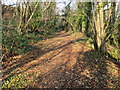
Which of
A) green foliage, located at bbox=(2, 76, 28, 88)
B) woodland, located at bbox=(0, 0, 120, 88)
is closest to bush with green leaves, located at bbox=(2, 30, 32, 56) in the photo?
woodland, located at bbox=(0, 0, 120, 88)

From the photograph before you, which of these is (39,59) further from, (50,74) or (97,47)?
(97,47)

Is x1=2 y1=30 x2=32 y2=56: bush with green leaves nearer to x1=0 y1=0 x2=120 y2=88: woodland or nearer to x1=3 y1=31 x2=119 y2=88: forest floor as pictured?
x1=0 y1=0 x2=120 y2=88: woodland

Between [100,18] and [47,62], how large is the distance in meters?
5.99

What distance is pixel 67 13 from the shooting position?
94.5ft

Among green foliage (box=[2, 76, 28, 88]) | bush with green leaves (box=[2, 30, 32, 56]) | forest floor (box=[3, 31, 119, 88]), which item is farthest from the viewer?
bush with green leaves (box=[2, 30, 32, 56])

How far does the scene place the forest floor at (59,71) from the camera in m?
5.55

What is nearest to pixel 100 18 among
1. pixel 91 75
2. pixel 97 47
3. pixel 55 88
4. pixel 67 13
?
pixel 97 47

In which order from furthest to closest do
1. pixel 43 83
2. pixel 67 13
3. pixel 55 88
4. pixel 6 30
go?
1. pixel 67 13
2. pixel 6 30
3. pixel 43 83
4. pixel 55 88

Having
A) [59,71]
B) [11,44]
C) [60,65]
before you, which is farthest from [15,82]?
[11,44]

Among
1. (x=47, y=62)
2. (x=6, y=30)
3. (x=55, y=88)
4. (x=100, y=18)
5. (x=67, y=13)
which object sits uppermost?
(x=67, y=13)

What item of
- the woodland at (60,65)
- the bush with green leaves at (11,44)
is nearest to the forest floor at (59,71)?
the woodland at (60,65)

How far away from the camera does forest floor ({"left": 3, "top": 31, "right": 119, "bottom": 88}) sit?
18.2 feet

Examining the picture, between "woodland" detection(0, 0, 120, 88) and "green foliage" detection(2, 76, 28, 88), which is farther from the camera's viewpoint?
"woodland" detection(0, 0, 120, 88)

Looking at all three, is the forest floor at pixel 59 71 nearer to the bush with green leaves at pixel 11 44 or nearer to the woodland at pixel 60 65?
the woodland at pixel 60 65
